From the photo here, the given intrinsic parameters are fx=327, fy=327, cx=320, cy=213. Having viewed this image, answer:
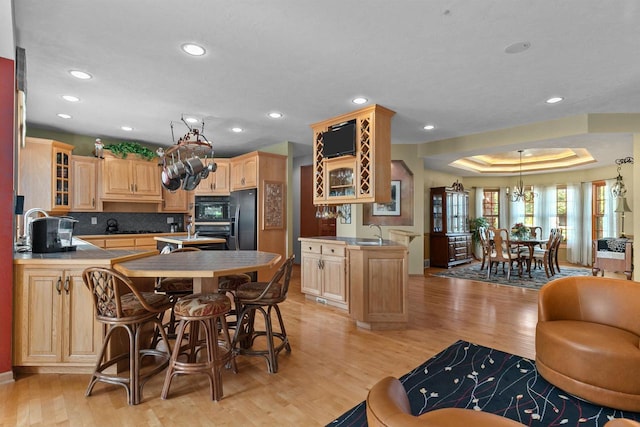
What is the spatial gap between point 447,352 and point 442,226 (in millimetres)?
5093

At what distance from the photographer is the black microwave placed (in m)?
6.30

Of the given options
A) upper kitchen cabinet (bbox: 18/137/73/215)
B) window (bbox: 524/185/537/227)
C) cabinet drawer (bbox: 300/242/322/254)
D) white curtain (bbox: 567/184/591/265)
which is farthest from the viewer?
window (bbox: 524/185/537/227)

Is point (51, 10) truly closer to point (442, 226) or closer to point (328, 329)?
point (328, 329)

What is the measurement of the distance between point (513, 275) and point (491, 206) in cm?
329

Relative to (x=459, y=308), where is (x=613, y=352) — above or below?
above

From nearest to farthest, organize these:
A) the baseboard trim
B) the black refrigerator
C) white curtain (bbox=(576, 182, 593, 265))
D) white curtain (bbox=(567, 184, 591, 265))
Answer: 1. the baseboard trim
2. the black refrigerator
3. white curtain (bbox=(576, 182, 593, 265))
4. white curtain (bbox=(567, 184, 591, 265))

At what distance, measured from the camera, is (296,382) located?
2.42 metres

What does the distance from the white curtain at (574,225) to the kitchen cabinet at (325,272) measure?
286 inches

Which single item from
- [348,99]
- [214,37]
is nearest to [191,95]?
[214,37]

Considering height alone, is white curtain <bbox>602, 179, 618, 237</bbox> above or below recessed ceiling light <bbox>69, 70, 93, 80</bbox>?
below

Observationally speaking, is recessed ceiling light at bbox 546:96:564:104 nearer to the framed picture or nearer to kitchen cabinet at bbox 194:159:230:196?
the framed picture

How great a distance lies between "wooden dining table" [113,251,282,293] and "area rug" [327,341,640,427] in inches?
44.5

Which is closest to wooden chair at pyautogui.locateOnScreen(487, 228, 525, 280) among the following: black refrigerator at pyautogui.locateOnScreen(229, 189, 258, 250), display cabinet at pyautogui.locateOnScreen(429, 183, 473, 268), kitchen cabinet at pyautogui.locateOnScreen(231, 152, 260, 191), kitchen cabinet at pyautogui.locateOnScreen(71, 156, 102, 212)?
display cabinet at pyautogui.locateOnScreen(429, 183, 473, 268)

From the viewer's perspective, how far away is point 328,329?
354 centimetres
